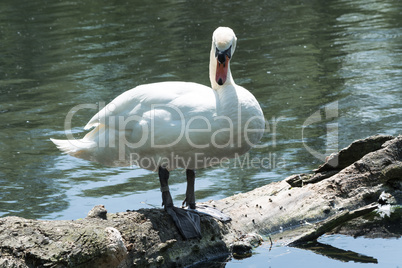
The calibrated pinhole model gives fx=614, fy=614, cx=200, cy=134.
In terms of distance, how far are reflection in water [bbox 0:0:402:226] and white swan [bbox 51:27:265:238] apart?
6.25 ft

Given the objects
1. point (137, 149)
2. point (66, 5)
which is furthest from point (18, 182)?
point (66, 5)

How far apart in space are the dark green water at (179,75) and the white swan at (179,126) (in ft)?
6.41

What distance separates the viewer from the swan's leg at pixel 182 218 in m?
5.39

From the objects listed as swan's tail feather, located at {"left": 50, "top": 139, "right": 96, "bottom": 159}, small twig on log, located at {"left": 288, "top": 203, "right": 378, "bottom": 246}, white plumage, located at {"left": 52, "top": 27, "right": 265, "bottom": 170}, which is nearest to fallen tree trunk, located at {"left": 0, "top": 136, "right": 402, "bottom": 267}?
small twig on log, located at {"left": 288, "top": 203, "right": 378, "bottom": 246}

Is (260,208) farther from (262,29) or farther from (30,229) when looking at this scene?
(262,29)

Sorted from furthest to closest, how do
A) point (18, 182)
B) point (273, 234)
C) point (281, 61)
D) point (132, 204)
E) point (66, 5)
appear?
point (66, 5), point (281, 61), point (18, 182), point (132, 204), point (273, 234)

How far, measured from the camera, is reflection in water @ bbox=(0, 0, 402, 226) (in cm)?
855

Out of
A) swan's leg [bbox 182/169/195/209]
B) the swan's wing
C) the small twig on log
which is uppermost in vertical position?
the swan's wing

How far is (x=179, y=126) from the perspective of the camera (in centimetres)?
536

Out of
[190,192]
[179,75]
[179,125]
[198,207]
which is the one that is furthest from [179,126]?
[179,75]

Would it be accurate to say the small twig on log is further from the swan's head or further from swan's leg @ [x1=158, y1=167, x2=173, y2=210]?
the swan's head

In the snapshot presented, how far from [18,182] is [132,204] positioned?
2.14 metres

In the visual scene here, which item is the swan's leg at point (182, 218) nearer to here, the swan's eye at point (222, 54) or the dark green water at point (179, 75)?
the swan's eye at point (222, 54)

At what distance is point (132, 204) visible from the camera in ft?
25.2
